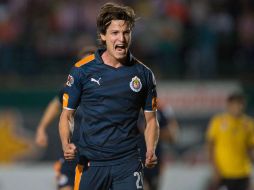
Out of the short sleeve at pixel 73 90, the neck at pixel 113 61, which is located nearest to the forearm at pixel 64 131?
the short sleeve at pixel 73 90

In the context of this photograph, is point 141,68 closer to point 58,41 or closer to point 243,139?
point 243,139

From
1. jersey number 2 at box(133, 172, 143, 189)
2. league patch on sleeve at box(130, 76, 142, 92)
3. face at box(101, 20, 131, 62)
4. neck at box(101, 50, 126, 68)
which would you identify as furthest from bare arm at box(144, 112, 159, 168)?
face at box(101, 20, 131, 62)

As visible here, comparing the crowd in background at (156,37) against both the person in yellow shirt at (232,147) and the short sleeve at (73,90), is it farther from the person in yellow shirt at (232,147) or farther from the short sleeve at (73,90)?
the short sleeve at (73,90)

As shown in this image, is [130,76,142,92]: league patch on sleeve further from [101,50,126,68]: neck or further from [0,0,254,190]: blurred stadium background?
[0,0,254,190]: blurred stadium background

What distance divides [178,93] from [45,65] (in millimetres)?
2853

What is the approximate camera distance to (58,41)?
15.4m

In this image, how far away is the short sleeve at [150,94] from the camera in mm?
6102

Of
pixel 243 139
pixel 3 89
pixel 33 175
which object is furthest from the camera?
pixel 3 89

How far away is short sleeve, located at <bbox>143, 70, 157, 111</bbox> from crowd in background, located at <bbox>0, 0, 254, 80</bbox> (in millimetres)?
8626

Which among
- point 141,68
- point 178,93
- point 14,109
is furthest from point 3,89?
point 141,68

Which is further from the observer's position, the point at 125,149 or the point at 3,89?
the point at 3,89

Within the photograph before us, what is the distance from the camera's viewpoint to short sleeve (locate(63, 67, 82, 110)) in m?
6.00

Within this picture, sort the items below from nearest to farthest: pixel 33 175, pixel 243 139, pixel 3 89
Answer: pixel 243 139 < pixel 33 175 < pixel 3 89

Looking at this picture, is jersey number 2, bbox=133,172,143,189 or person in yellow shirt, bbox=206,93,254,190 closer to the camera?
jersey number 2, bbox=133,172,143,189
